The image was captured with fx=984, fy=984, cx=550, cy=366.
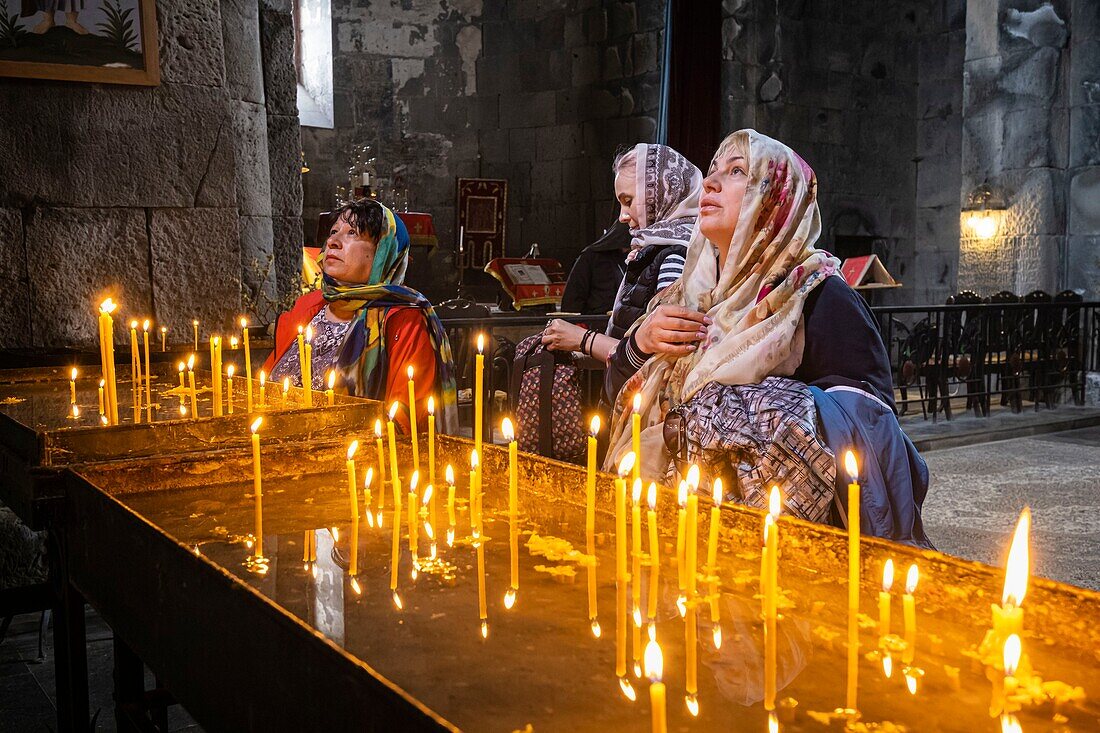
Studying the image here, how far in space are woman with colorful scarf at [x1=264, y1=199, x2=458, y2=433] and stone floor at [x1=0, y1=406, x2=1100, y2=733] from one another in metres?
1.20

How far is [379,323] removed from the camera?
3.47 meters

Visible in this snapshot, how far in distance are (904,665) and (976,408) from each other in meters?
8.39

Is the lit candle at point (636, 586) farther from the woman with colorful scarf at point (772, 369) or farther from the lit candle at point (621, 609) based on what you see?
the woman with colorful scarf at point (772, 369)


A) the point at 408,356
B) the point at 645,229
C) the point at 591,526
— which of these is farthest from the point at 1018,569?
the point at 408,356

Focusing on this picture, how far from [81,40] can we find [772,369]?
3.21m

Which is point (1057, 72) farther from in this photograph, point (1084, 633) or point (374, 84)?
point (1084, 633)

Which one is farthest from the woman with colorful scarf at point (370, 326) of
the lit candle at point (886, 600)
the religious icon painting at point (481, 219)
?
the religious icon painting at point (481, 219)

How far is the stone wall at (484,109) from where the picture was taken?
1277 cm

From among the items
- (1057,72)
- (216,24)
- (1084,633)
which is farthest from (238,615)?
(1057,72)

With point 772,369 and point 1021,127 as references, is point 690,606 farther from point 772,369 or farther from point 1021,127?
point 1021,127

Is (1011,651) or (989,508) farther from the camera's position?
(989,508)

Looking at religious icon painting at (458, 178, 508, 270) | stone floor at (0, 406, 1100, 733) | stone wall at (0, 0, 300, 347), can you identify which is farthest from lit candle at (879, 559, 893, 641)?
religious icon painting at (458, 178, 508, 270)

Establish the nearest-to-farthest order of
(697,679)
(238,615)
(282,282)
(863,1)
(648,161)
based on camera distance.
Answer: (697,679) < (238,615) < (648,161) < (282,282) < (863,1)

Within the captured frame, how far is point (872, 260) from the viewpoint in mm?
9352
